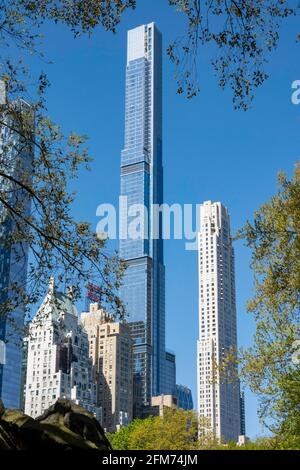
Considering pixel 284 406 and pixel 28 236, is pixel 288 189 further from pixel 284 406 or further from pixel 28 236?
pixel 28 236

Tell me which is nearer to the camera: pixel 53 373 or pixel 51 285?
Result: pixel 51 285

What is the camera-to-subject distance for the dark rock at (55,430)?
16.5 metres

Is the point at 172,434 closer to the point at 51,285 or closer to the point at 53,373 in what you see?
the point at 51,285

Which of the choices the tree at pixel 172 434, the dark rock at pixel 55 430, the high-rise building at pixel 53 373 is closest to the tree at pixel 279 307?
the dark rock at pixel 55 430

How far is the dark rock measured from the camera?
16.5m

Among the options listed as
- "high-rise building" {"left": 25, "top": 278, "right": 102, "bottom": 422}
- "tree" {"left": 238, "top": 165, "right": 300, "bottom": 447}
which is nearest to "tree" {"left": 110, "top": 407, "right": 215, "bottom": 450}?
"tree" {"left": 238, "top": 165, "right": 300, "bottom": 447}

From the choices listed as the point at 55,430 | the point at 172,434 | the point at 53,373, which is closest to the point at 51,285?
the point at 55,430

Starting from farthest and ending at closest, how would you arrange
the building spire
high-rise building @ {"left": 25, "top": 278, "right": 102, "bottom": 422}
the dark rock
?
1. high-rise building @ {"left": 25, "top": 278, "right": 102, "bottom": 422}
2. the building spire
3. the dark rock

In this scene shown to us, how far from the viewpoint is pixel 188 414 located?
6988cm

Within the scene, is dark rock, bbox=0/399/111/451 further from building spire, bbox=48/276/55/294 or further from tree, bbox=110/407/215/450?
tree, bbox=110/407/215/450

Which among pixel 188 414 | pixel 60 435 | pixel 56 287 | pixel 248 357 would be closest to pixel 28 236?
pixel 56 287

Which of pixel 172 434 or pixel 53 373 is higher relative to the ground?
pixel 53 373

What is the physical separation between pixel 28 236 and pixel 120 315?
10.2 feet

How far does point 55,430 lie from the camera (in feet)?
56.8
